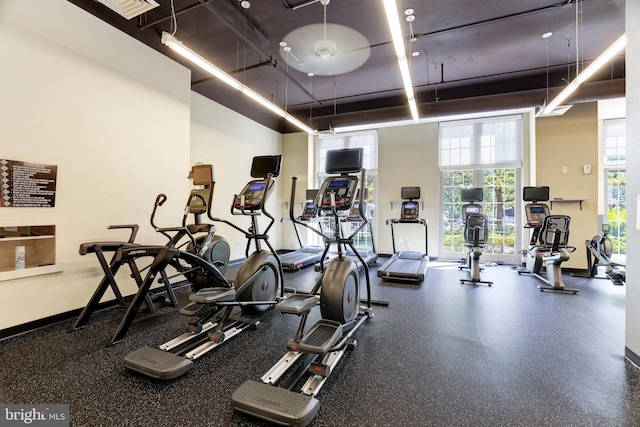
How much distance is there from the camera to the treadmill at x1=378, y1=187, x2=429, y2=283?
5.11m

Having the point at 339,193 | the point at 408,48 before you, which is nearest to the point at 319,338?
the point at 339,193

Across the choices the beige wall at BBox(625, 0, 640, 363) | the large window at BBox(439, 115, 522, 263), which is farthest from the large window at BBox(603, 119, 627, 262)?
the beige wall at BBox(625, 0, 640, 363)

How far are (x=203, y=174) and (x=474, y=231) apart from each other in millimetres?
5033

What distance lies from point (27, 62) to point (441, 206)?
26.0ft

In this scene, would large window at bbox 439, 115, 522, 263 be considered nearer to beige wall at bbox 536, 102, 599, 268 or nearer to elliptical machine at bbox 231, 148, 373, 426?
beige wall at bbox 536, 102, 599, 268

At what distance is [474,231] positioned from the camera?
5.52 metres

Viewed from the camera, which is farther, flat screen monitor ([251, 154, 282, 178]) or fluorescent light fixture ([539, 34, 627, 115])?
flat screen monitor ([251, 154, 282, 178])

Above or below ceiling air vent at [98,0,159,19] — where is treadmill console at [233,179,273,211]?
below

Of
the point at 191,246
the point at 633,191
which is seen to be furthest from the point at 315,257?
the point at 633,191

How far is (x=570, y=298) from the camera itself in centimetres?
422

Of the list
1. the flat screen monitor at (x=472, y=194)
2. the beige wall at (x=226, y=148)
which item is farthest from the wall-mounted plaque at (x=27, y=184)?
the flat screen monitor at (x=472, y=194)

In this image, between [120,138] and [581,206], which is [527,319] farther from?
[120,138]

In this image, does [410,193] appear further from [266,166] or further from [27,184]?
[27,184]

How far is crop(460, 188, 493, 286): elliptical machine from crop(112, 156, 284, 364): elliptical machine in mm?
3709
